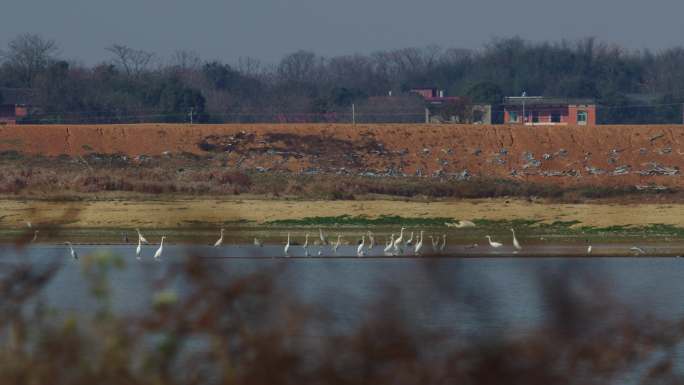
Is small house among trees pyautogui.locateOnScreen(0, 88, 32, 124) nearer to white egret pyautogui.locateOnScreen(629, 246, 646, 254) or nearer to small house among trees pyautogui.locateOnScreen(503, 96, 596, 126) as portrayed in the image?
small house among trees pyautogui.locateOnScreen(503, 96, 596, 126)

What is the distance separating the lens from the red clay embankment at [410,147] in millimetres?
63688

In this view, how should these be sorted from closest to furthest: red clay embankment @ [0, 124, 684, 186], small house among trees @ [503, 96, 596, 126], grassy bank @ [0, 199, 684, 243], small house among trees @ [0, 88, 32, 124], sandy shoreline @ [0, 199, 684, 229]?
grassy bank @ [0, 199, 684, 243] → sandy shoreline @ [0, 199, 684, 229] → red clay embankment @ [0, 124, 684, 186] → small house among trees @ [0, 88, 32, 124] → small house among trees @ [503, 96, 596, 126]

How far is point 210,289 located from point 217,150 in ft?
200

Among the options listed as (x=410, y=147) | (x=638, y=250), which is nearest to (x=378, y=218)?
(x=638, y=250)

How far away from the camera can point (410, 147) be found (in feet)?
226

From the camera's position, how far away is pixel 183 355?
21.7 feet

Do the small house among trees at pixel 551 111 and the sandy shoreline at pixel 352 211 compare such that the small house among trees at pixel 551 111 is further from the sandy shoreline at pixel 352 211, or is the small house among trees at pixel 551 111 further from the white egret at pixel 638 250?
the white egret at pixel 638 250

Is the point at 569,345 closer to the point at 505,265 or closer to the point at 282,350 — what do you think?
the point at 282,350

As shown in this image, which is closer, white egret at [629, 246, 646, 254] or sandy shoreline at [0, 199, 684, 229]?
white egret at [629, 246, 646, 254]

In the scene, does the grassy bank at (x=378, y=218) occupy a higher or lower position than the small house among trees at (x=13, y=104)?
lower

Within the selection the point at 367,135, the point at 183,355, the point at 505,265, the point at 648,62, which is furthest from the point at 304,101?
the point at 183,355

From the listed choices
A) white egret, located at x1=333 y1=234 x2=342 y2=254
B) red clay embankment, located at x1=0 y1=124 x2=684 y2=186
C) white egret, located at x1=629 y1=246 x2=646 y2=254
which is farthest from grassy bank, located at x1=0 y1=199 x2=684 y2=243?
red clay embankment, located at x1=0 y1=124 x2=684 y2=186

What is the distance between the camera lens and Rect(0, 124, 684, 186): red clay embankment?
63.7 m

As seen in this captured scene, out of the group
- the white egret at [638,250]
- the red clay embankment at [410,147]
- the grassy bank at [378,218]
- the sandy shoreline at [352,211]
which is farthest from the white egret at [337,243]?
the red clay embankment at [410,147]
